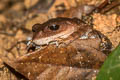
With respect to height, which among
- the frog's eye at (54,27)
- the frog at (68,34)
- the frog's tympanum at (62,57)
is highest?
the frog's eye at (54,27)

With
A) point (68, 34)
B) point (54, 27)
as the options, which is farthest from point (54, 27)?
point (68, 34)

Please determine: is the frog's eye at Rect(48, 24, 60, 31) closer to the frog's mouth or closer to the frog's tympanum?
the frog's tympanum

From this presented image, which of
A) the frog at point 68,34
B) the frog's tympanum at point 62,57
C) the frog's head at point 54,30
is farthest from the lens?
the frog's head at point 54,30

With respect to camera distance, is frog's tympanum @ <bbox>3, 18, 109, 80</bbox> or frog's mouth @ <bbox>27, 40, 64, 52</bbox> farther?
frog's mouth @ <bbox>27, 40, 64, 52</bbox>

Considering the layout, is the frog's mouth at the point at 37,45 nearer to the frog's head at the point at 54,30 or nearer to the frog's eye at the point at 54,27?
the frog's head at the point at 54,30

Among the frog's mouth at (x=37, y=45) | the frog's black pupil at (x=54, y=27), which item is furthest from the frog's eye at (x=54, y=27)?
the frog's mouth at (x=37, y=45)

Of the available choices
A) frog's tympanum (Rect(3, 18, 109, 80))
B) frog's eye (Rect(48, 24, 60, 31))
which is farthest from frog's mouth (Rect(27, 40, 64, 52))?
frog's eye (Rect(48, 24, 60, 31))

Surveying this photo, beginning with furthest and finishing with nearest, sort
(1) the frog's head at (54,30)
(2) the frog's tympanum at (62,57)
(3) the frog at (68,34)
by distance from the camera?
(1) the frog's head at (54,30) < (3) the frog at (68,34) < (2) the frog's tympanum at (62,57)

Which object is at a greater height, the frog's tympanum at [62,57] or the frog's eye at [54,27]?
the frog's eye at [54,27]

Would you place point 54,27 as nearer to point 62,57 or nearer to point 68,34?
point 68,34
